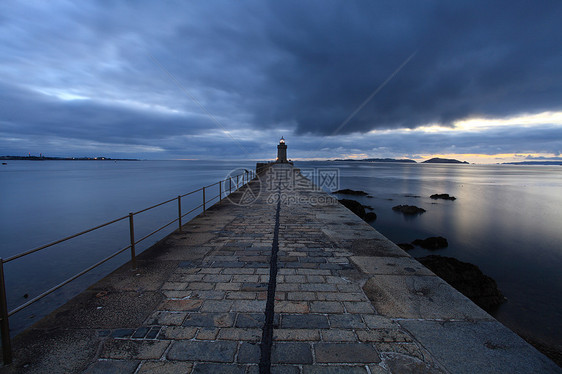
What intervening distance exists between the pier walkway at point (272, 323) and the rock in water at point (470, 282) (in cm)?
301

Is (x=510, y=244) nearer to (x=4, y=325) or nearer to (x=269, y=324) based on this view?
(x=269, y=324)

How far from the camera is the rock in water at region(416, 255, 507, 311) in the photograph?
6254 millimetres

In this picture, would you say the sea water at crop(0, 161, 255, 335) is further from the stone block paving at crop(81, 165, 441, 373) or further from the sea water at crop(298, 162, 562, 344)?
the sea water at crop(298, 162, 562, 344)

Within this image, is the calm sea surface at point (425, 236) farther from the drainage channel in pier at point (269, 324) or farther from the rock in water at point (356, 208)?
the drainage channel in pier at point (269, 324)

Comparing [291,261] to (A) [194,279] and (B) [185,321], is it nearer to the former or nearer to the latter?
(A) [194,279]

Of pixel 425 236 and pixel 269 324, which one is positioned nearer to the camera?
pixel 269 324

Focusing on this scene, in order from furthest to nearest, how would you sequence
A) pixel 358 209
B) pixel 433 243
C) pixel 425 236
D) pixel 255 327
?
pixel 358 209 < pixel 425 236 < pixel 433 243 < pixel 255 327

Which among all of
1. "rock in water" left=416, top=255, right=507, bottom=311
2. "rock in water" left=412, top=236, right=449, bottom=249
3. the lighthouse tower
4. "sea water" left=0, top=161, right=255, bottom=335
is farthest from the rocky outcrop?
the lighthouse tower

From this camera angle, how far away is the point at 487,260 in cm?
963

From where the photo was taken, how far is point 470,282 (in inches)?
261

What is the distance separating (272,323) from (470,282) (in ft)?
21.0

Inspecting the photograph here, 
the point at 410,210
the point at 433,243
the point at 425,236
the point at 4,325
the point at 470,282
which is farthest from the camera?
the point at 410,210

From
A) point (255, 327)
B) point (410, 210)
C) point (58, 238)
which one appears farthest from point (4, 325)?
point (410, 210)

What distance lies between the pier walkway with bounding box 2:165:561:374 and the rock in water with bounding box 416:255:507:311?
9.87 feet
